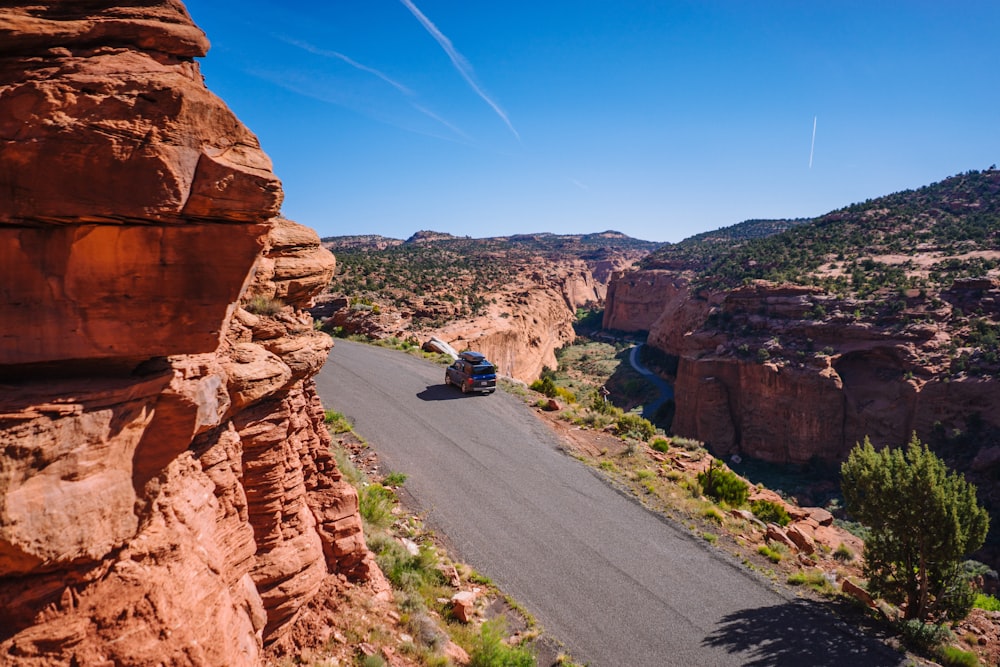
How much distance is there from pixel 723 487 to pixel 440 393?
11.2m

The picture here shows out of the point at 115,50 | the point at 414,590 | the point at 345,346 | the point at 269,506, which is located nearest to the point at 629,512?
the point at 414,590

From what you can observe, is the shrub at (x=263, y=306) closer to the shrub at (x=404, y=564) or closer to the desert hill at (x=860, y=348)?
the shrub at (x=404, y=564)

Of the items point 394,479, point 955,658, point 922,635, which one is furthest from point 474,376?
point 955,658

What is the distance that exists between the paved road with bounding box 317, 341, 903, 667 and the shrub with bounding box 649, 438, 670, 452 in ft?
13.4

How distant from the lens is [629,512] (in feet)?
42.9

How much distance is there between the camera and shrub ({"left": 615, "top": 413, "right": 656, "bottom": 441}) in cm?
1917

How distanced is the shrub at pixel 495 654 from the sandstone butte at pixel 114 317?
3.65m

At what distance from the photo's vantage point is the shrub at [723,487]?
15.4 m

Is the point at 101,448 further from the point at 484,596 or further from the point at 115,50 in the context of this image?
the point at 484,596

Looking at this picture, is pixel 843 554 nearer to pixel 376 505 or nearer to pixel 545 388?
pixel 545 388

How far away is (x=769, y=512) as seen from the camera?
15.6m

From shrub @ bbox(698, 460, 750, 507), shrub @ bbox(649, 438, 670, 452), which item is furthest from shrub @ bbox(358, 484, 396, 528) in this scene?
shrub @ bbox(649, 438, 670, 452)

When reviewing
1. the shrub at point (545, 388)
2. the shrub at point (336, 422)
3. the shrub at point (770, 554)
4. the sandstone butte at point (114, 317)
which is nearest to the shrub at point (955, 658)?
the shrub at point (770, 554)

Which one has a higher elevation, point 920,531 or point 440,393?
point 920,531
